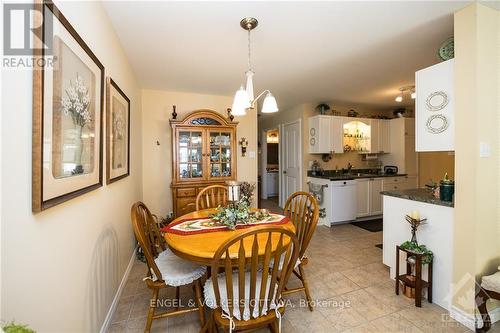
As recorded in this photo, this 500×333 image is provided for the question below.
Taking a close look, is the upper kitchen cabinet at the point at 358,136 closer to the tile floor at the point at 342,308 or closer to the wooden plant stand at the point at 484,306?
the tile floor at the point at 342,308

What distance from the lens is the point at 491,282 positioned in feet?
5.08

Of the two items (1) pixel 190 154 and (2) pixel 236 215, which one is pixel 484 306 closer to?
(2) pixel 236 215

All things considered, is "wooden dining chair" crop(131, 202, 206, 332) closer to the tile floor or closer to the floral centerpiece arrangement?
the tile floor

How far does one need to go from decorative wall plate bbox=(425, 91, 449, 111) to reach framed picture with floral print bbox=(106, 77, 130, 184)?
8.62 feet

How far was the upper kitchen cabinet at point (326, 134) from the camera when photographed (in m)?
4.44

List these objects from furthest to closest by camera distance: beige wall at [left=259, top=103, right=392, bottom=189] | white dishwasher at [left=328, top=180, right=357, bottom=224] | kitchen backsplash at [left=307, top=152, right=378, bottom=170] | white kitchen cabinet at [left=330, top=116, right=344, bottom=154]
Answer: kitchen backsplash at [left=307, top=152, right=378, bottom=170]
beige wall at [left=259, top=103, right=392, bottom=189]
white kitchen cabinet at [left=330, top=116, right=344, bottom=154]
white dishwasher at [left=328, top=180, right=357, bottom=224]

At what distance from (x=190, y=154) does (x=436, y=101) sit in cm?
295

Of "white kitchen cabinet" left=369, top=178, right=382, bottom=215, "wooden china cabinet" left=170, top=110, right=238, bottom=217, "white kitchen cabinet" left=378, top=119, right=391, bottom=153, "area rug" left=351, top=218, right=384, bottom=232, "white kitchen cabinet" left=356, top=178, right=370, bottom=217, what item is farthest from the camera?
"white kitchen cabinet" left=378, top=119, right=391, bottom=153

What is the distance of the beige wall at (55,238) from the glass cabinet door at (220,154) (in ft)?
5.68

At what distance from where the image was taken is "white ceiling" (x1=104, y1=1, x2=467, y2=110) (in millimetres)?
Answer: 1702

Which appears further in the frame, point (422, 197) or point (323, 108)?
point (323, 108)

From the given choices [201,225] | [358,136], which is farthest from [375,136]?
[201,225]

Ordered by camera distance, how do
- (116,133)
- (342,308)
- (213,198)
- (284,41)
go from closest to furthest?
(342,308) → (116,133) → (284,41) → (213,198)

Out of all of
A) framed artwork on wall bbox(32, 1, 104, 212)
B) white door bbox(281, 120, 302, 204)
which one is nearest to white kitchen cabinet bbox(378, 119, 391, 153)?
white door bbox(281, 120, 302, 204)
